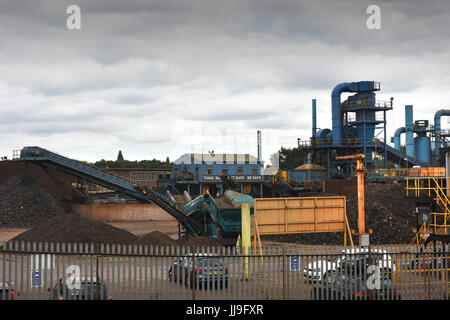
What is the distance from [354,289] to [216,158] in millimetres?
55166

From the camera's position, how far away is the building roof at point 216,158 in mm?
67188

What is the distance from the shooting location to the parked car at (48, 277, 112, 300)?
12.9 meters

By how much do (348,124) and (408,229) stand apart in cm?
2797

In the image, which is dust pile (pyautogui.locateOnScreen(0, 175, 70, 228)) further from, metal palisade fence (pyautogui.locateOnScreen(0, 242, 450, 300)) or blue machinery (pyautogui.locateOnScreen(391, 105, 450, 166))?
blue machinery (pyautogui.locateOnScreen(391, 105, 450, 166))

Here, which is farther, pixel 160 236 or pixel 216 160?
pixel 216 160

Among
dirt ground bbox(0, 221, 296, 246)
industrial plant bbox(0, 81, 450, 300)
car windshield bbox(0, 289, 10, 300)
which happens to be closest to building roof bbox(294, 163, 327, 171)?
industrial plant bbox(0, 81, 450, 300)

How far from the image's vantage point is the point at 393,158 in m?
63.9

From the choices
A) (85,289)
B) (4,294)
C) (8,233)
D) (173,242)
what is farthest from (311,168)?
(4,294)

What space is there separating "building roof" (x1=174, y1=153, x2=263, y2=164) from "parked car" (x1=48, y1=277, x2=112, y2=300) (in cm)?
5339

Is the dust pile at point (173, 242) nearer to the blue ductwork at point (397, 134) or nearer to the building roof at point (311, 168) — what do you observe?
the building roof at point (311, 168)
